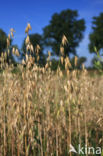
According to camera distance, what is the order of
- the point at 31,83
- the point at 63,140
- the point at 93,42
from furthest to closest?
the point at 93,42 → the point at 63,140 → the point at 31,83

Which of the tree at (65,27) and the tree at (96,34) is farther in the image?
the tree at (65,27)

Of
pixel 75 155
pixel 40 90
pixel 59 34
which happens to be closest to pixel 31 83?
pixel 40 90

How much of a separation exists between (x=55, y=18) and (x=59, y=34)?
398 centimetres

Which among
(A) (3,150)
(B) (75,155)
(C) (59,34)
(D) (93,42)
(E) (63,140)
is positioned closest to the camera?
(A) (3,150)

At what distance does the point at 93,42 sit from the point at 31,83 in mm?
33909

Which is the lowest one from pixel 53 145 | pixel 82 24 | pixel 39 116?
pixel 53 145

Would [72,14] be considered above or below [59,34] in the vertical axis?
above

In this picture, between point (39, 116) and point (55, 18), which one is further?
point (55, 18)

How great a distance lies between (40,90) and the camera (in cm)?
195

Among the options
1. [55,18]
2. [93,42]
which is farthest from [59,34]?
[93,42]

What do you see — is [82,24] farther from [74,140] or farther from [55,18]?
[74,140]

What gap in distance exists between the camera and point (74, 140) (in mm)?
2541

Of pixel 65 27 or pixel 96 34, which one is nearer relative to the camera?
pixel 96 34

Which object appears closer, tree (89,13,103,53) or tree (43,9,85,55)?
tree (89,13,103,53)
